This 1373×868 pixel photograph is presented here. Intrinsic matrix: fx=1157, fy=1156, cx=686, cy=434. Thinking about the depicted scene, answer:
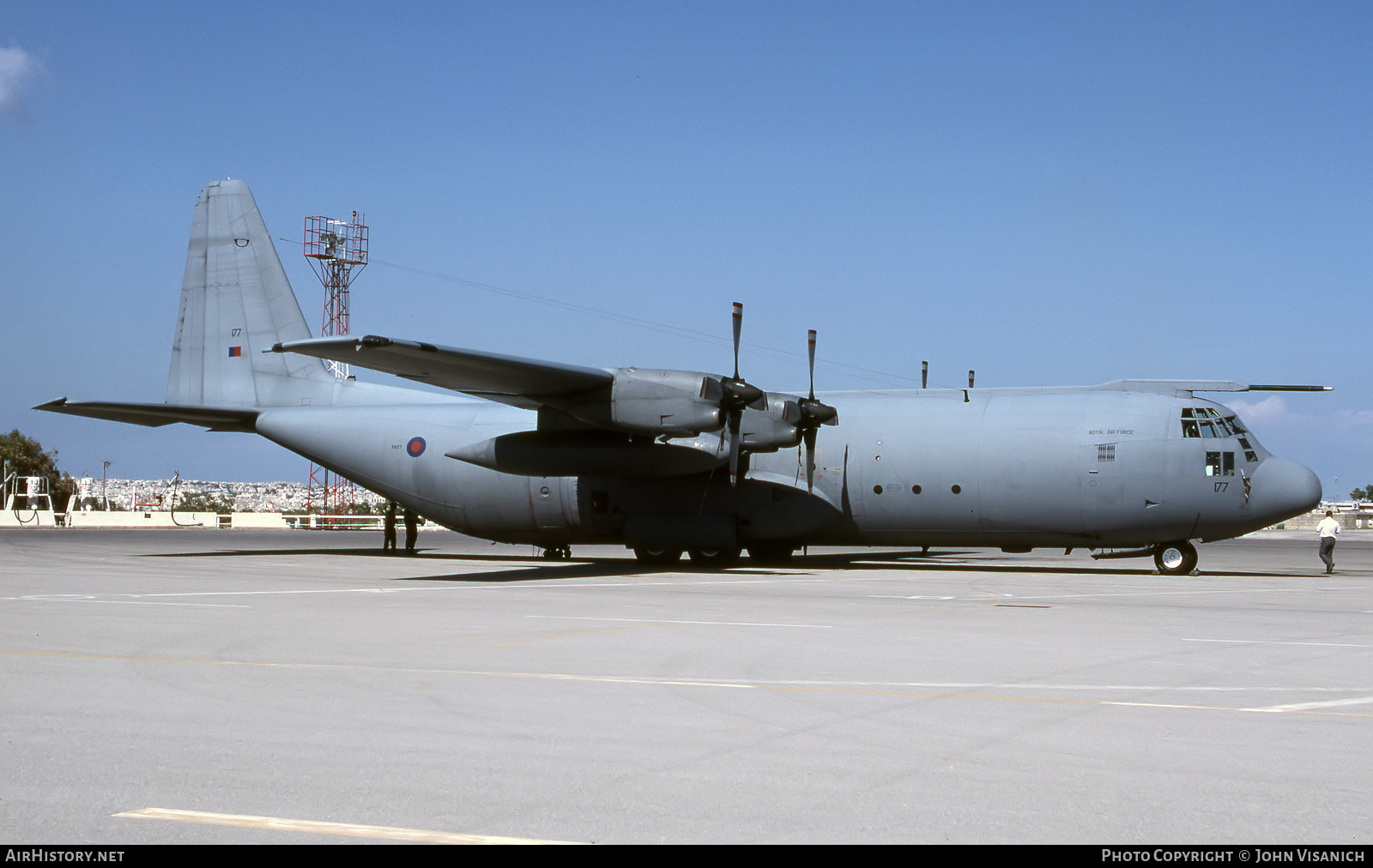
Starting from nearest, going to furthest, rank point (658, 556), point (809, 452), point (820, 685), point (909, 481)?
point (820, 685), point (909, 481), point (809, 452), point (658, 556)

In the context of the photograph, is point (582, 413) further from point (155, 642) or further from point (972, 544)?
point (155, 642)

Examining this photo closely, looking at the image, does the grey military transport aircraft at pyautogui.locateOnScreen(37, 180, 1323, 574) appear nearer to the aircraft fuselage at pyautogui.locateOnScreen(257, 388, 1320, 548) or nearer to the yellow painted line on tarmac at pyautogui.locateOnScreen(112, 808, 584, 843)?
the aircraft fuselage at pyautogui.locateOnScreen(257, 388, 1320, 548)

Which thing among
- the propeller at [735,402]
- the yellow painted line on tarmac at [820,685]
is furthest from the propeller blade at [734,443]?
the yellow painted line on tarmac at [820,685]

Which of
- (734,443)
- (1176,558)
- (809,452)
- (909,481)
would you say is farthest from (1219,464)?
(734,443)

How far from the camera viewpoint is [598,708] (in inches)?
A: 307

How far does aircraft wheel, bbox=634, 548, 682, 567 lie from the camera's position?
1088 inches

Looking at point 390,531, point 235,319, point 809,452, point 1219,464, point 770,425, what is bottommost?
point 390,531

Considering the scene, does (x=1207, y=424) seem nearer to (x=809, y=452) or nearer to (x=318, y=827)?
(x=809, y=452)

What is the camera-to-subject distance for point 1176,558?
82.1ft

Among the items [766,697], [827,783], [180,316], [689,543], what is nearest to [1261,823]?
[827,783]

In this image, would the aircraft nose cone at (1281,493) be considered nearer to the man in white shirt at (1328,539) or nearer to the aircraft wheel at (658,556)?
the man in white shirt at (1328,539)

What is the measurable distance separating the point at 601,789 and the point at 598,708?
89.4 inches

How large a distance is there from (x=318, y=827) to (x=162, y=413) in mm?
26957

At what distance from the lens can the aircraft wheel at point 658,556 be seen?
27625 millimetres
